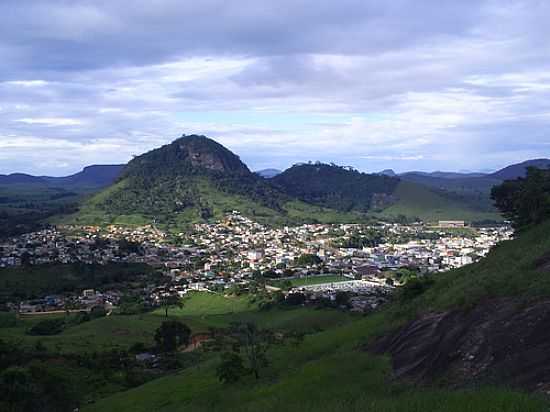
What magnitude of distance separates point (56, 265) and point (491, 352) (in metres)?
83.3

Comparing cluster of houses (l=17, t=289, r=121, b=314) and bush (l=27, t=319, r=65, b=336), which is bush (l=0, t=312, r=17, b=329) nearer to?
bush (l=27, t=319, r=65, b=336)

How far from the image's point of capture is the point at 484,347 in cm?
1445

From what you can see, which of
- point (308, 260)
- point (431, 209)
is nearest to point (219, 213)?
point (308, 260)

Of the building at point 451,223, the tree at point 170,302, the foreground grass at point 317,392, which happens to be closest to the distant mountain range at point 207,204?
the building at point 451,223

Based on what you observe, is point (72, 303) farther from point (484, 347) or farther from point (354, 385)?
point (484, 347)

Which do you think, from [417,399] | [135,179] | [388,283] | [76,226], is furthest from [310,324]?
[135,179]

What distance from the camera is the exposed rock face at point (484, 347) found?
12430mm

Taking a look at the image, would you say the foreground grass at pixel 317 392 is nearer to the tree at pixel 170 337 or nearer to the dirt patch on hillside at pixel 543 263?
the dirt patch on hillside at pixel 543 263

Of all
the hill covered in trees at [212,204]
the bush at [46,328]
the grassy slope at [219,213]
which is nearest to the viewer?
the bush at [46,328]

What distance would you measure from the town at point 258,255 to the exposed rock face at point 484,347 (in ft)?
131

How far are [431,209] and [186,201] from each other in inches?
2821

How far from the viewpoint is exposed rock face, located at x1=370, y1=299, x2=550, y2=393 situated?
1243cm

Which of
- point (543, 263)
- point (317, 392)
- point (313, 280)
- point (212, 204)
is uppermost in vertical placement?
point (212, 204)

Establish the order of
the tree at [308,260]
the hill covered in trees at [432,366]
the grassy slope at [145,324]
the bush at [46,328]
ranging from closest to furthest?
1. the hill covered in trees at [432,366]
2. the grassy slope at [145,324]
3. the bush at [46,328]
4. the tree at [308,260]
